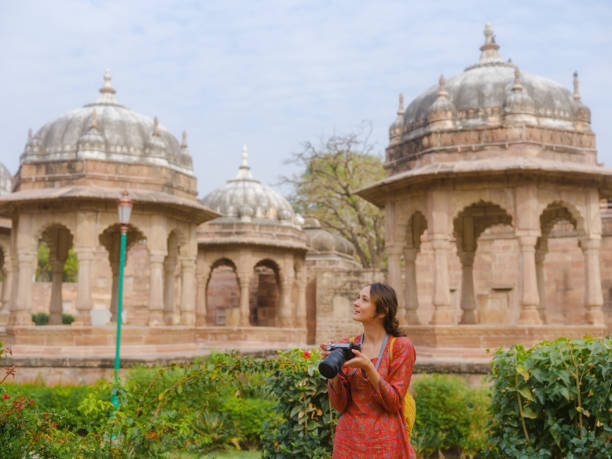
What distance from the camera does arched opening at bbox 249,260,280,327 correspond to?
26562mm

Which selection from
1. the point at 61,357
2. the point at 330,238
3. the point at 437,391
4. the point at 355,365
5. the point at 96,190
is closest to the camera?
the point at 355,365

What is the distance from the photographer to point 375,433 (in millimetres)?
3723

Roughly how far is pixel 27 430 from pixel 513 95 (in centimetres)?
1096

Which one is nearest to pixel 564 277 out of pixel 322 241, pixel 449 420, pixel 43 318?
pixel 322 241

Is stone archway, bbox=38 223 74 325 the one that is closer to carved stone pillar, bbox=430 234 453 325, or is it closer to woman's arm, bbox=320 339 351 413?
carved stone pillar, bbox=430 234 453 325

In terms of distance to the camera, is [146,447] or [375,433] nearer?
[375,433]

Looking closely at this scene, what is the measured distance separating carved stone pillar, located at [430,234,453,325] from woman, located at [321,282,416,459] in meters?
9.20

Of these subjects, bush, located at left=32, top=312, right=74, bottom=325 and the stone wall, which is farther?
bush, located at left=32, top=312, right=74, bottom=325

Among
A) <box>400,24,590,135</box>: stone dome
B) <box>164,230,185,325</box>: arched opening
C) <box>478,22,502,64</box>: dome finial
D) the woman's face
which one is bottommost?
the woman's face

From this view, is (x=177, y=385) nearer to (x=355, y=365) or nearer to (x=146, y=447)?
(x=146, y=447)

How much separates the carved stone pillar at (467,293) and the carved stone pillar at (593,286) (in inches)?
113

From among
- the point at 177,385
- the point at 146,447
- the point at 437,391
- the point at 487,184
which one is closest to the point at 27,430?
A: the point at 146,447

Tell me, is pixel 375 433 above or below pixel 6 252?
below

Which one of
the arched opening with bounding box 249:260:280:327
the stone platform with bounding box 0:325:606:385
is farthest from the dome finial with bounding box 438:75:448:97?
the arched opening with bounding box 249:260:280:327
